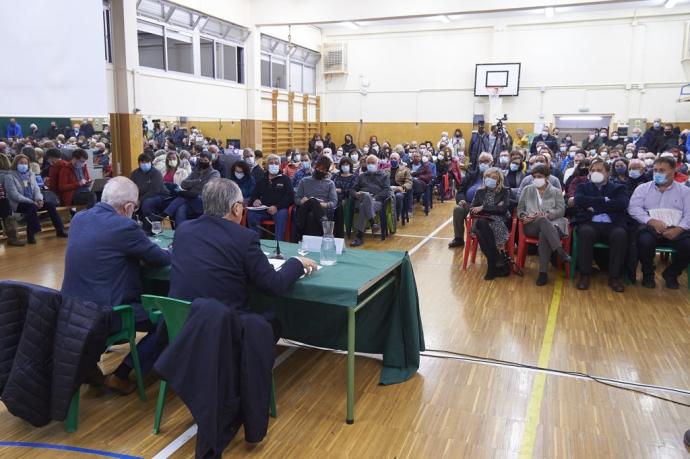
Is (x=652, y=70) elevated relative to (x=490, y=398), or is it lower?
elevated

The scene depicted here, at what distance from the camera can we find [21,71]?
142 inches

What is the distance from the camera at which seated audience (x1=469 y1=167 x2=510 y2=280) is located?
18.0ft

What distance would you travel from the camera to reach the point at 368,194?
7145mm

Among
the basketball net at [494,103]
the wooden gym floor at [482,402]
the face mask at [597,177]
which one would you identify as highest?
the basketball net at [494,103]

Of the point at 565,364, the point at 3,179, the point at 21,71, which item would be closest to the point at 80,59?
the point at 21,71

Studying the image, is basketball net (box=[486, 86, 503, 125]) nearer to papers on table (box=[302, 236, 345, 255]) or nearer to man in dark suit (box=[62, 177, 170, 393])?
papers on table (box=[302, 236, 345, 255])

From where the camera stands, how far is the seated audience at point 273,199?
660 centimetres

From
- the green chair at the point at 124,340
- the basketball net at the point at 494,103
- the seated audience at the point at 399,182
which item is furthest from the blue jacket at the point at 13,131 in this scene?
the basketball net at the point at 494,103

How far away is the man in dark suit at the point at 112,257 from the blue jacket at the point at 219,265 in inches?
16.2

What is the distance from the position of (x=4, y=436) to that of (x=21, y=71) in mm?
2349

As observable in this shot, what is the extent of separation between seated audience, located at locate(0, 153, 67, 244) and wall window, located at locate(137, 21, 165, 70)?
4322mm

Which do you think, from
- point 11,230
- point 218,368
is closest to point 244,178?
point 11,230

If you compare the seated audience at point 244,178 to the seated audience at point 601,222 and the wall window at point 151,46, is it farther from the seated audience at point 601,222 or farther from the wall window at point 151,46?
the wall window at point 151,46

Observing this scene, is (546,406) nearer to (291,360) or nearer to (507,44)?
(291,360)
